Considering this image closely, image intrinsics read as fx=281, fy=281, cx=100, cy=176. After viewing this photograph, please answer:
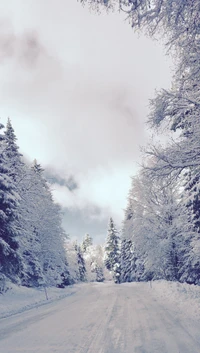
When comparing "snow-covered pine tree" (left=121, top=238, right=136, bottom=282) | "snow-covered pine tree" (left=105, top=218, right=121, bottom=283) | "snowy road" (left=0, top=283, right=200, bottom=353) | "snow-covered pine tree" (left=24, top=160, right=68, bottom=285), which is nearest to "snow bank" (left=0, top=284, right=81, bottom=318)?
"snow-covered pine tree" (left=24, top=160, right=68, bottom=285)

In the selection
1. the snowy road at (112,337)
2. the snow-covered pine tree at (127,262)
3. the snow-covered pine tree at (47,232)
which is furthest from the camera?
the snow-covered pine tree at (127,262)

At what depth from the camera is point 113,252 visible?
67.6 meters

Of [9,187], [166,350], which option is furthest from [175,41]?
[9,187]

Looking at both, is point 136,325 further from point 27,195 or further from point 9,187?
point 27,195

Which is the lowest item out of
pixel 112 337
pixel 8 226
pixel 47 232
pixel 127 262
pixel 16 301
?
pixel 112 337

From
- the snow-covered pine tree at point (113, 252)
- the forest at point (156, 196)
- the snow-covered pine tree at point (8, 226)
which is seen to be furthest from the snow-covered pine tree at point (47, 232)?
the snow-covered pine tree at point (113, 252)

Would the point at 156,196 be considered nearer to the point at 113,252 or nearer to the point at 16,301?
the point at 16,301

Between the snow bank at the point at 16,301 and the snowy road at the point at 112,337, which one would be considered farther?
the snow bank at the point at 16,301

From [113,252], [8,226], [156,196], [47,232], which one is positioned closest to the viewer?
[8,226]

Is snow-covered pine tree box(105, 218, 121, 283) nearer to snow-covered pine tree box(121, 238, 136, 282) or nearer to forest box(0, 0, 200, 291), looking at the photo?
snow-covered pine tree box(121, 238, 136, 282)

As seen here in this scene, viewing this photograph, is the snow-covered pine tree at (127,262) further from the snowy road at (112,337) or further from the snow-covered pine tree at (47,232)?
the snowy road at (112,337)

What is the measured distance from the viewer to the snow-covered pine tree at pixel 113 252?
63.6m

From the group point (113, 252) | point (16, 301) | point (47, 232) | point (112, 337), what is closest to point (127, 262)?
point (113, 252)

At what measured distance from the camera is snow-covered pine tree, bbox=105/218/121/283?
2504 inches
